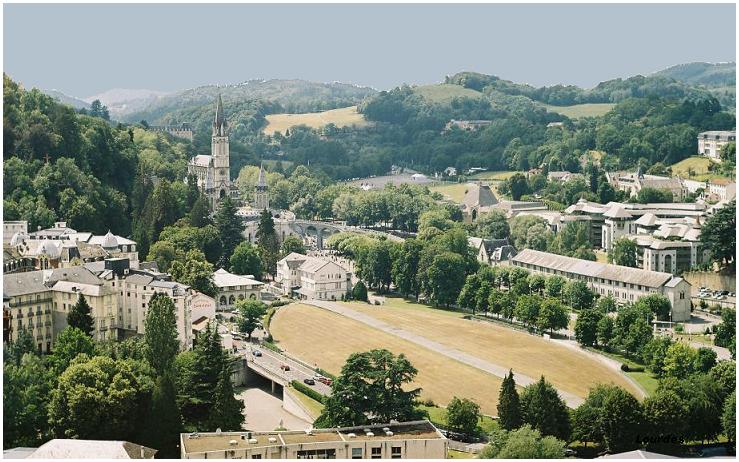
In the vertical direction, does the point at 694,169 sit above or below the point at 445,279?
above

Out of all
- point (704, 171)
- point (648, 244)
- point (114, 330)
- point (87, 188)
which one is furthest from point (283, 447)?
point (704, 171)

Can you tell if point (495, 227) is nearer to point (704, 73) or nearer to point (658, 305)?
point (658, 305)

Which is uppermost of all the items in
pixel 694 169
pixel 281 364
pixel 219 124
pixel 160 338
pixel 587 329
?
pixel 219 124

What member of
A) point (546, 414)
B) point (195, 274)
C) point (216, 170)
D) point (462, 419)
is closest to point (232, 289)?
point (195, 274)

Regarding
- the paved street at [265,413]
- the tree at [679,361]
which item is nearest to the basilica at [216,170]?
the paved street at [265,413]

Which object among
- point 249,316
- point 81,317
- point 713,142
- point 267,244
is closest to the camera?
point 81,317

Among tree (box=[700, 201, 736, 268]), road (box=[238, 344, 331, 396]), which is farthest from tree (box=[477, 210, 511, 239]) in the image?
road (box=[238, 344, 331, 396])

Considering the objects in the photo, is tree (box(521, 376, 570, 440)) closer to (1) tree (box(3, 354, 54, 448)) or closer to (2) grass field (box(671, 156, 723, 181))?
(1) tree (box(3, 354, 54, 448))

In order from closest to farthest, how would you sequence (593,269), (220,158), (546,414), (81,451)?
(81,451) < (546,414) < (593,269) < (220,158)

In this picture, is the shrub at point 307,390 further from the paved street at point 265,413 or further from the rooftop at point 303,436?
the rooftop at point 303,436
